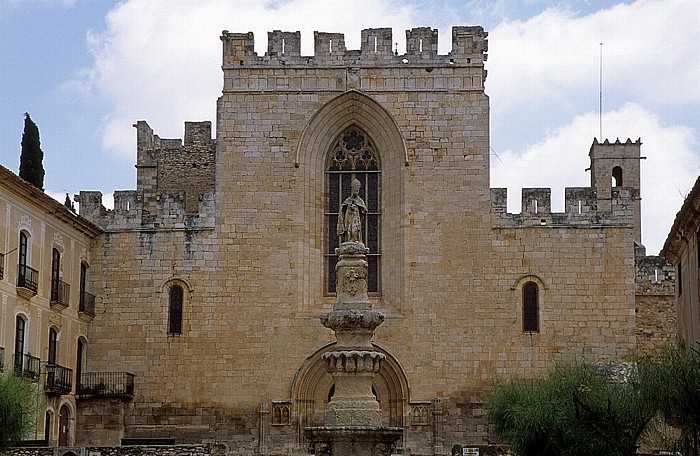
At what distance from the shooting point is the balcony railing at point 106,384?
3369cm

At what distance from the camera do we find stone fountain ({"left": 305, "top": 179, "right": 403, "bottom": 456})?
1781cm

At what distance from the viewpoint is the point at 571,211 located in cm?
3416

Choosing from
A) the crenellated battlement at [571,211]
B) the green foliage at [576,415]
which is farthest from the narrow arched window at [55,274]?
the green foliage at [576,415]

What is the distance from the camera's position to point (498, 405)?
1098 inches

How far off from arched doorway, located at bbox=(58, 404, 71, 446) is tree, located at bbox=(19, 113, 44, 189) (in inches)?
305

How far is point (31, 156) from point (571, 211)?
16.6m

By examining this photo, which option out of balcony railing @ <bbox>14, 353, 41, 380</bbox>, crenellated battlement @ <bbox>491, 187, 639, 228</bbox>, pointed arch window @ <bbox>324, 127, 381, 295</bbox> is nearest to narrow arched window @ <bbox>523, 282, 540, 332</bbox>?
crenellated battlement @ <bbox>491, 187, 639, 228</bbox>

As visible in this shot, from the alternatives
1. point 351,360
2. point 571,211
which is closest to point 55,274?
point 571,211

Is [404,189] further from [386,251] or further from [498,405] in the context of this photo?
[498,405]

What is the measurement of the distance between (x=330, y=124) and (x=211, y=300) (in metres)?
6.10

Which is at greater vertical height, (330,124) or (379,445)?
(330,124)

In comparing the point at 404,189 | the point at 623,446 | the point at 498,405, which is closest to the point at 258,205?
the point at 404,189

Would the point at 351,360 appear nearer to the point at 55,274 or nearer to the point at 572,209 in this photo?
the point at 55,274

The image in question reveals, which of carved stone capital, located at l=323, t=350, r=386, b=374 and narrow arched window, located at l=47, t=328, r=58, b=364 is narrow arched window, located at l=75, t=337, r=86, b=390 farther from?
carved stone capital, located at l=323, t=350, r=386, b=374
